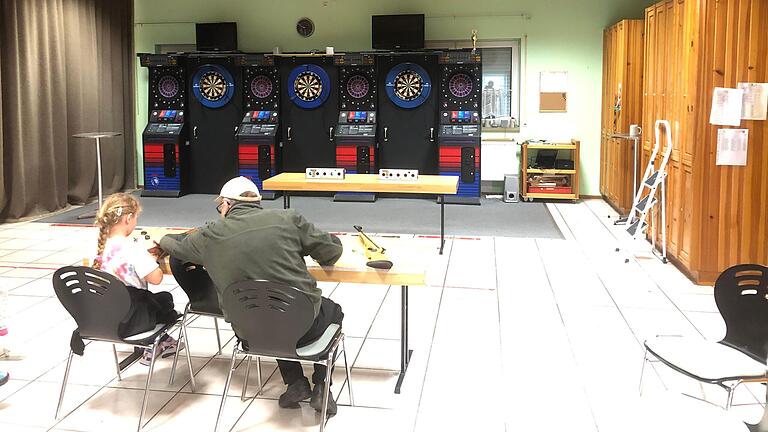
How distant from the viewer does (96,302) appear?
3318 mm

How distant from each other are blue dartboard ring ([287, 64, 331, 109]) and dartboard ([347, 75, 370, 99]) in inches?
12.5

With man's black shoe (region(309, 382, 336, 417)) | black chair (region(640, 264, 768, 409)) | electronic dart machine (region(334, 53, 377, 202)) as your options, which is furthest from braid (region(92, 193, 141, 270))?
electronic dart machine (region(334, 53, 377, 202))

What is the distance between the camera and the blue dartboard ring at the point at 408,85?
33.8 feet

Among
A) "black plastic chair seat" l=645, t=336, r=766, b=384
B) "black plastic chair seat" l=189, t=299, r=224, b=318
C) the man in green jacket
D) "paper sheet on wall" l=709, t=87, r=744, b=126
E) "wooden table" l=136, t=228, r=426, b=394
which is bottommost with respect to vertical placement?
"black plastic chair seat" l=645, t=336, r=766, b=384

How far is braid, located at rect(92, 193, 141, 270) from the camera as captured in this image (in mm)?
3625

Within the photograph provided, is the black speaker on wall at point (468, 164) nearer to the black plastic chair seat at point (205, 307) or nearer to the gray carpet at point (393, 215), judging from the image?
the gray carpet at point (393, 215)

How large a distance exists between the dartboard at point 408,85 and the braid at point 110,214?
705 cm

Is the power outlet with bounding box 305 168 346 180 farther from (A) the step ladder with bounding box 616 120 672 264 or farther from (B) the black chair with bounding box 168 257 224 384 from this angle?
(B) the black chair with bounding box 168 257 224 384

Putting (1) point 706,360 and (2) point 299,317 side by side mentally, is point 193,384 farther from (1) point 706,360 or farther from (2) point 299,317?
(1) point 706,360

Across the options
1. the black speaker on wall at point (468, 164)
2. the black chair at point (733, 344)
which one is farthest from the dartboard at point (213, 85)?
the black chair at point (733, 344)

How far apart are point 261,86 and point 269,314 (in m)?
8.16

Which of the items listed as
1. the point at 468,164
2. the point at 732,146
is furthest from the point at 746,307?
the point at 468,164

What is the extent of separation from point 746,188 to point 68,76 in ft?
28.1

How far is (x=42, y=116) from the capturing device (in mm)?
9258
